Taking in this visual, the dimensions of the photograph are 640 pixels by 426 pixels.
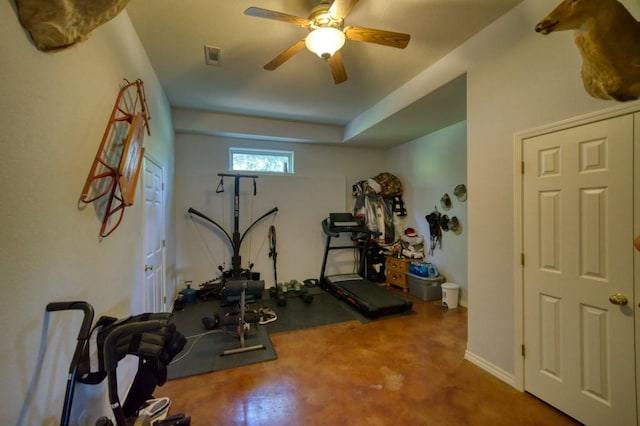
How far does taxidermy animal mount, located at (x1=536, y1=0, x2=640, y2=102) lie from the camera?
1.20 meters

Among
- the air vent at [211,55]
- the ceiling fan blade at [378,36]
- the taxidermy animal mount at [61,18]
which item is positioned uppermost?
the air vent at [211,55]

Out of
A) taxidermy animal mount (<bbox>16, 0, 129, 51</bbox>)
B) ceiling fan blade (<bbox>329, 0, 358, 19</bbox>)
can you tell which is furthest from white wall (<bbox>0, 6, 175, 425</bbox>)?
ceiling fan blade (<bbox>329, 0, 358, 19</bbox>)

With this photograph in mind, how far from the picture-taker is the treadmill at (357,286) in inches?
144

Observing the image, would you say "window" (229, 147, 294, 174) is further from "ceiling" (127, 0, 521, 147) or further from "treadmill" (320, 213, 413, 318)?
"treadmill" (320, 213, 413, 318)

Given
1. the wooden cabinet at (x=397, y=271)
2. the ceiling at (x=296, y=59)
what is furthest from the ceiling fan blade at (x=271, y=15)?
the wooden cabinet at (x=397, y=271)

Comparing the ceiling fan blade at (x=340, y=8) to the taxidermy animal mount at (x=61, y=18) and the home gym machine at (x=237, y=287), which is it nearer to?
the taxidermy animal mount at (x=61, y=18)

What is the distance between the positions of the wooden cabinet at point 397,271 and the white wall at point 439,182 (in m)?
0.48

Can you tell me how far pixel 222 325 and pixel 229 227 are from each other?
1.89 m

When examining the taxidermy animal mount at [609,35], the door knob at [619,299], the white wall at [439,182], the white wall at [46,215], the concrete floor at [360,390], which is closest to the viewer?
the white wall at [46,215]

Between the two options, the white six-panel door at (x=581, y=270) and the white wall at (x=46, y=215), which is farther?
the white six-panel door at (x=581, y=270)

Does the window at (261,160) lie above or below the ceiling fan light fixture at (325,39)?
below

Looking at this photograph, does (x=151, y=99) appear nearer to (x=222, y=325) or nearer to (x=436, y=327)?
(x=222, y=325)

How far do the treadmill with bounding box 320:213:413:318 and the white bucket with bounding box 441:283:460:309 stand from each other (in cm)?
57

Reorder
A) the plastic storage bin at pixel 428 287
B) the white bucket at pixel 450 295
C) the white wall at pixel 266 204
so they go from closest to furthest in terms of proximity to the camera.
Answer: the white bucket at pixel 450 295, the plastic storage bin at pixel 428 287, the white wall at pixel 266 204
